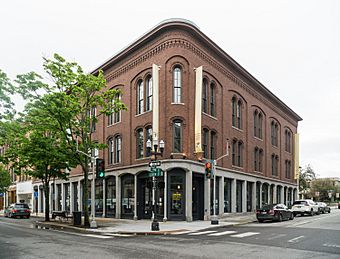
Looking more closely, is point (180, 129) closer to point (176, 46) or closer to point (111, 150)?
point (176, 46)

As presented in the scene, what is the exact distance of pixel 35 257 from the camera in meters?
12.4

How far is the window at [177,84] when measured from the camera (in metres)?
30.5

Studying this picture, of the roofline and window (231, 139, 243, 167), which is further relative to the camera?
window (231, 139, 243, 167)

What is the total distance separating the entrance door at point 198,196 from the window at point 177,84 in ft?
19.7

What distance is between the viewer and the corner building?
2988 cm

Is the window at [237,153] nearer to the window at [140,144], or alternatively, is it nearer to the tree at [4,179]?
the window at [140,144]

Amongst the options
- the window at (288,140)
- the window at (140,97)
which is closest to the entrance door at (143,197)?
the window at (140,97)

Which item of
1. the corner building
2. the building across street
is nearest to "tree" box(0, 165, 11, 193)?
the building across street

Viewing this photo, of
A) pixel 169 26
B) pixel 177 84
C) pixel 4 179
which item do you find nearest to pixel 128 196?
pixel 177 84

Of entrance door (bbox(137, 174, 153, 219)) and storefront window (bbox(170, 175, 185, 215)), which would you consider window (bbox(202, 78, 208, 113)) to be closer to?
storefront window (bbox(170, 175, 185, 215))

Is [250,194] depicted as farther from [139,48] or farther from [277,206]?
[139,48]

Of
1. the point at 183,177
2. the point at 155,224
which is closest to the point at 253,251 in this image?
the point at 155,224

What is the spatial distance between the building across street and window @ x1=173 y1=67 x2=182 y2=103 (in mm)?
78

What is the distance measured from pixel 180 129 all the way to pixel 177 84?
3540mm
